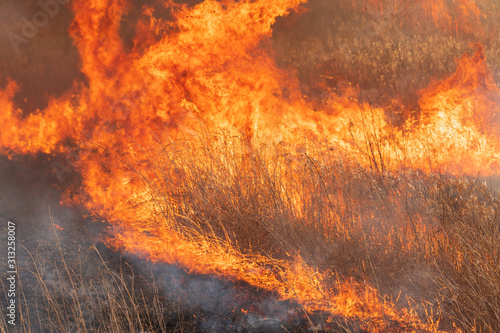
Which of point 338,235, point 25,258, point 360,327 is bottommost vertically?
point 360,327

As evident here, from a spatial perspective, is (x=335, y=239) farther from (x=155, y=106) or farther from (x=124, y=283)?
(x=155, y=106)

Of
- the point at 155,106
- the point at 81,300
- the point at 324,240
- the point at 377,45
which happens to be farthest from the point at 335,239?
the point at 377,45

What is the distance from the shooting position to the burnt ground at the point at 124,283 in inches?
119

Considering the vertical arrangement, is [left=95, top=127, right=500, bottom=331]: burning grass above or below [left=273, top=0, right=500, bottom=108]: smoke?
below

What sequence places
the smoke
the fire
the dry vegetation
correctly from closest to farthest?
the dry vegetation < the fire < the smoke

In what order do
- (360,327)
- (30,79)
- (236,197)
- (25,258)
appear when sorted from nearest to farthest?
(360,327) < (25,258) < (236,197) < (30,79)

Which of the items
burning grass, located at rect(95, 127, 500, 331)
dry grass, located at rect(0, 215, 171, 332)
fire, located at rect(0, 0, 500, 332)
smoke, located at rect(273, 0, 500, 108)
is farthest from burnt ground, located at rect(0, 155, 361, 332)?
smoke, located at rect(273, 0, 500, 108)

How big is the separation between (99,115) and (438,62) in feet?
21.6

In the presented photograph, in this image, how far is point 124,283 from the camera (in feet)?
9.94

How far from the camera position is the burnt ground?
304 cm

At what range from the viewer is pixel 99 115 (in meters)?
5.35

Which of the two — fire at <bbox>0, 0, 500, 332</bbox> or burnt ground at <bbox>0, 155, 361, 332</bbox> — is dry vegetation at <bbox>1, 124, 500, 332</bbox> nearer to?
burnt ground at <bbox>0, 155, 361, 332</bbox>

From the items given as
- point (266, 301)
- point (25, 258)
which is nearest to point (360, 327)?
point (266, 301)

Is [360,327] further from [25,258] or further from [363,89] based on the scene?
[363,89]
